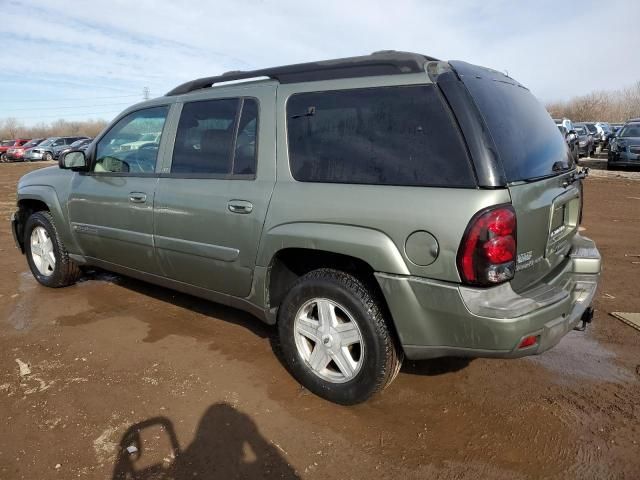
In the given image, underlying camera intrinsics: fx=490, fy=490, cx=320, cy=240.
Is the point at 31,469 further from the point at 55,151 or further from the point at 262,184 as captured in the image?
the point at 55,151

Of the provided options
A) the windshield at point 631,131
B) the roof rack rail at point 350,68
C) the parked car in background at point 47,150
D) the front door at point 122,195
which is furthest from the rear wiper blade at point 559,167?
the parked car in background at point 47,150

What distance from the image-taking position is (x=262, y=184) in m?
3.08

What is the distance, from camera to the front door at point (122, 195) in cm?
383

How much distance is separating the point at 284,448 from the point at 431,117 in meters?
1.85

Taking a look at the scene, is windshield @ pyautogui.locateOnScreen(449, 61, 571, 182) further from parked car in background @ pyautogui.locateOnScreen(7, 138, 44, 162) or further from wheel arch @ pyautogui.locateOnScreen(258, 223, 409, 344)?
parked car in background @ pyautogui.locateOnScreen(7, 138, 44, 162)

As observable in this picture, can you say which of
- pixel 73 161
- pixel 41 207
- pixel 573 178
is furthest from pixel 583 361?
pixel 41 207

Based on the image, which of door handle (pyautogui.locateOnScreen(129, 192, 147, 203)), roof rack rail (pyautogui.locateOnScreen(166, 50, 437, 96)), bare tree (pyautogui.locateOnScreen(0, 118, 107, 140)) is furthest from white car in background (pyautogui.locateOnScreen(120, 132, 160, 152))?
bare tree (pyautogui.locateOnScreen(0, 118, 107, 140))

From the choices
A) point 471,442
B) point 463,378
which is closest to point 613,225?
point 463,378

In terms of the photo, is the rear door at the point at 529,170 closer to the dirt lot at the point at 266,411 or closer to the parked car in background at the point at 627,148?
the dirt lot at the point at 266,411

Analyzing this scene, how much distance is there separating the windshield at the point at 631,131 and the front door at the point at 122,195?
61.0 feet

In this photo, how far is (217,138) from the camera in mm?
3426

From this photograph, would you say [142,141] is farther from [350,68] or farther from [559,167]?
[559,167]

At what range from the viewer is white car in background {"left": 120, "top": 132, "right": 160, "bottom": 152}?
3873 mm

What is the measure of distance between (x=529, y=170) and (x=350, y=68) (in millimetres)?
1141
